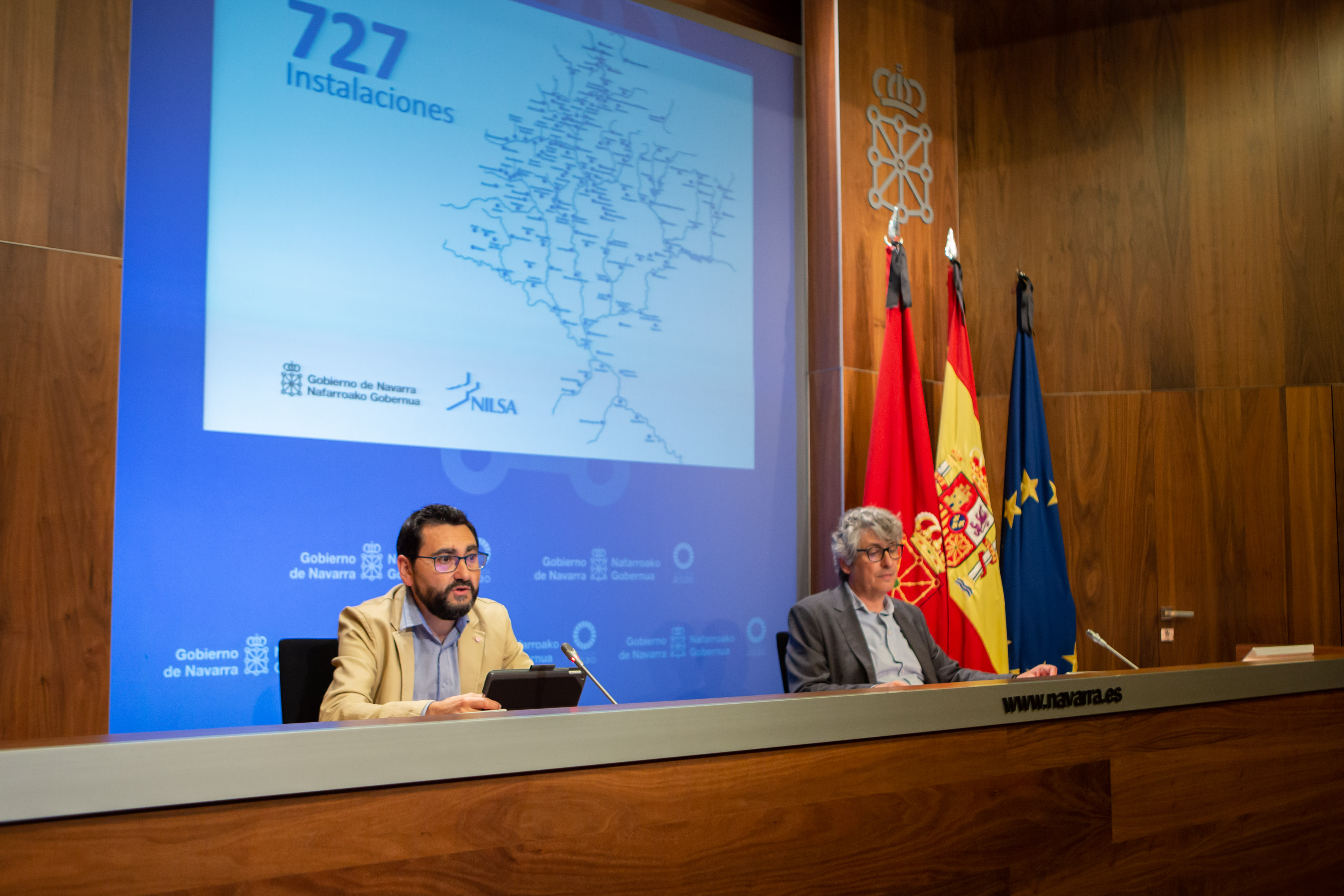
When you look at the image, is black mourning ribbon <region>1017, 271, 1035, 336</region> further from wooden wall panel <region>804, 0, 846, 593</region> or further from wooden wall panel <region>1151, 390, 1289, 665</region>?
wooden wall panel <region>804, 0, 846, 593</region>

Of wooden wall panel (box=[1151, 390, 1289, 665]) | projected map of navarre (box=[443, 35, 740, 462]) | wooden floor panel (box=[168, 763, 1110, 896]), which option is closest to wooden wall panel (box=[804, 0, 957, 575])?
projected map of navarre (box=[443, 35, 740, 462])

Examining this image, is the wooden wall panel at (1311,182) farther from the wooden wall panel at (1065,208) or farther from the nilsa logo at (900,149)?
the nilsa logo at (900,149)

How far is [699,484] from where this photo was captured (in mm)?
4027

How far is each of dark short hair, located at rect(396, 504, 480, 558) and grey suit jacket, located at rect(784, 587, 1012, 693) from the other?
1.07m

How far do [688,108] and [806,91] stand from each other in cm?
62

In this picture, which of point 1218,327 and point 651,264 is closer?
point 651,264

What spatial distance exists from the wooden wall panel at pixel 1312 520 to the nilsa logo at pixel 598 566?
282 cm

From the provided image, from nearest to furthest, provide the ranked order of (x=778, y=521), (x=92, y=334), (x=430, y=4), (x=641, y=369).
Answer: (x=92, y=334) → (x=430, y=4) → (x=641, y=369) → (x=778, y=521)

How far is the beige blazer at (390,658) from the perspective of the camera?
2.33m

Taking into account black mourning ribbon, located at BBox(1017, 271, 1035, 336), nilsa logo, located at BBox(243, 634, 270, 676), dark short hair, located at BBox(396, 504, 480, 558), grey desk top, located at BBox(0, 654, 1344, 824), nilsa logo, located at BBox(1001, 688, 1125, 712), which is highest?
black mourning ribbon, located at BBox(1017, 271, 1035, 336)

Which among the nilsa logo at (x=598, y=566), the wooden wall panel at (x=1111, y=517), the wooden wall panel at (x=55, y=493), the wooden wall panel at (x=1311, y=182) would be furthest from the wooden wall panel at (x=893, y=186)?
the wooden wall panel at (x=55, y=493)

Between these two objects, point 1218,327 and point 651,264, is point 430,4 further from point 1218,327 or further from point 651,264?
point 1218,327

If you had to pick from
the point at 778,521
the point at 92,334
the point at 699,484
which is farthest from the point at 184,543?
the point at 778,521

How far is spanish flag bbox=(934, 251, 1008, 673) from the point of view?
13.1 feet
